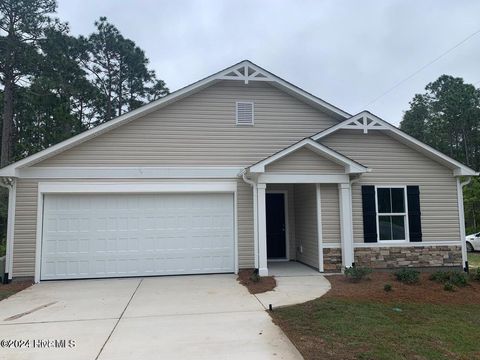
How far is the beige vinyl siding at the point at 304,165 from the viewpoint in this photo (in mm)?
9641

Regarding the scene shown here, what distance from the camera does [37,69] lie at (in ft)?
65.9

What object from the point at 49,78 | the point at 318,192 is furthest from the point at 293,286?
the point at 49,78

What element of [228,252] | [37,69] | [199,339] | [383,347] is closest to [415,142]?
[228,252]

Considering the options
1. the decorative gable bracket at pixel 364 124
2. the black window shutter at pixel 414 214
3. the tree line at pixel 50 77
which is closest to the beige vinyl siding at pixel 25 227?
the decorative gable bracket at pixel 364 124

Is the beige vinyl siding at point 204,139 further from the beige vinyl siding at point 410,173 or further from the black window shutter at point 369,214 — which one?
the black window shutter at point 369,214

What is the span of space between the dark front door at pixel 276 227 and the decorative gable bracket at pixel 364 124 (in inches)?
121

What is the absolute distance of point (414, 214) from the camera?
33.6ft

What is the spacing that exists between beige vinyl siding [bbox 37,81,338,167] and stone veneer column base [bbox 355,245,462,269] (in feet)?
12.8

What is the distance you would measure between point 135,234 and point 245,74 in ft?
18.2

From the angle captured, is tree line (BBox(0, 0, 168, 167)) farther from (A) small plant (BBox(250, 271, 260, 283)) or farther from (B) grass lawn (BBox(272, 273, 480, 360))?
(B) grass lawn (BBox(272, 273, 480, 360))

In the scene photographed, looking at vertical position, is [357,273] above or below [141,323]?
above

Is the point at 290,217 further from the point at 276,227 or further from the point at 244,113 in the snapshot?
the point at 244,113

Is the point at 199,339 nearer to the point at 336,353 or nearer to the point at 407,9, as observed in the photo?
the point at 336,353

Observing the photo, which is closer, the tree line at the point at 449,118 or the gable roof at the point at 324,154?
the gable roof at the point at 324,154
